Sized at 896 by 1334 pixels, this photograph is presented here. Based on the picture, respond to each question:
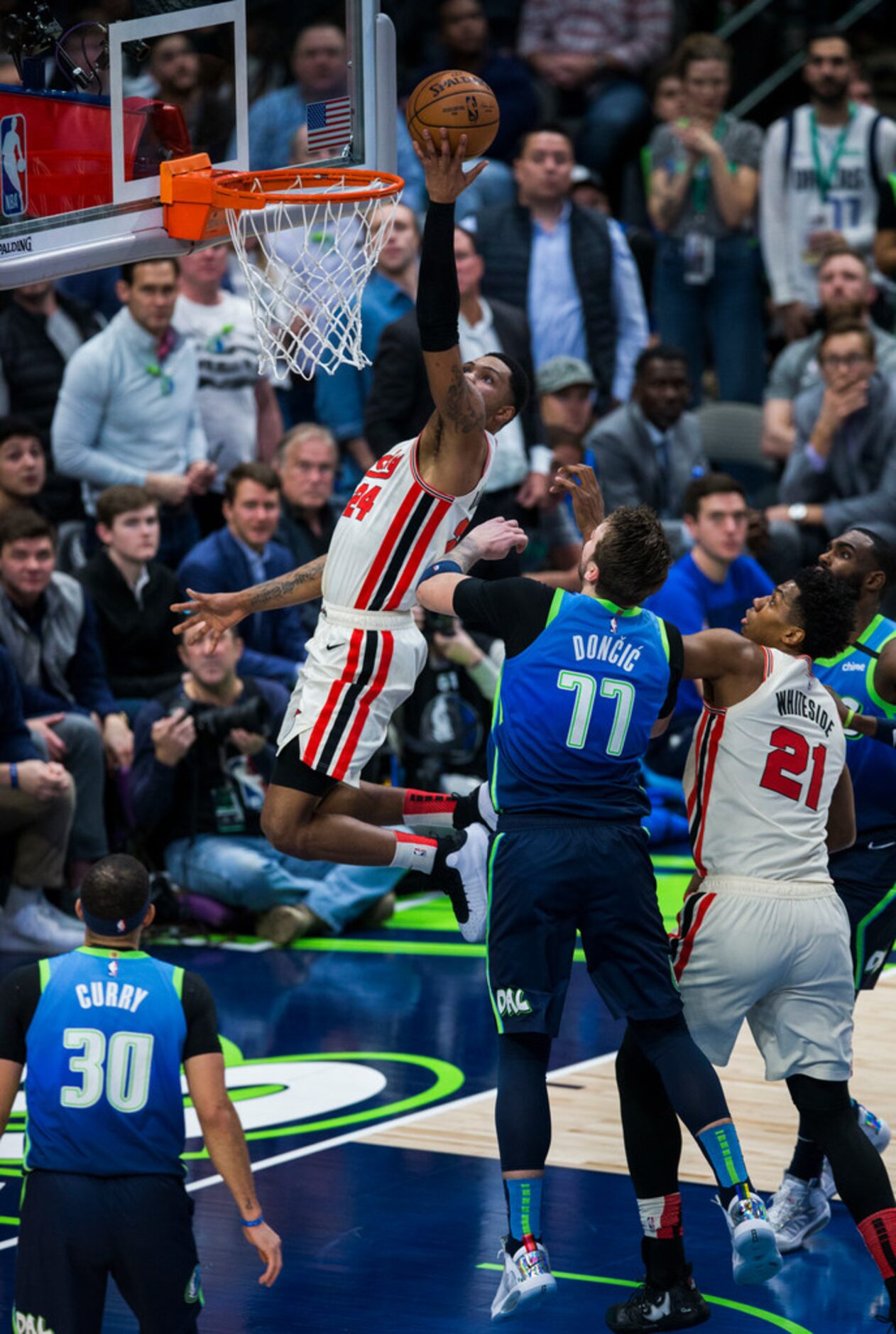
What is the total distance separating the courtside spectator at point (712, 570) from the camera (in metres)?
11.3

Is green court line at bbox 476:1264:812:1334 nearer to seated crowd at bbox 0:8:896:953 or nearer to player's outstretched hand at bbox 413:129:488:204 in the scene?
player's outstretched hand at bbox 413:129:488:204

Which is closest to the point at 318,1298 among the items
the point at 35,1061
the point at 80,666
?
the point at 35,1061

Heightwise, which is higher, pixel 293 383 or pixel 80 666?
pixel 293 383

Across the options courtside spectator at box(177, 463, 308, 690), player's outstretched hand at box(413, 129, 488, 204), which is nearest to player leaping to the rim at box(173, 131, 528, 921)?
player's outstretched hand at box(413, 129, 488, 204)

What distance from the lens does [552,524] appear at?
39.9ft

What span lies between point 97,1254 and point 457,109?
3453 mm

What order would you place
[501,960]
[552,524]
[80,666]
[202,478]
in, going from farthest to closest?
[552,524] → [202,478] → [80,666] → [501,960]

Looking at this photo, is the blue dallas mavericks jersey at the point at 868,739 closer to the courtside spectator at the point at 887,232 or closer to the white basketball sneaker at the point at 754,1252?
the white basketball sneaker at the point at 754,1252

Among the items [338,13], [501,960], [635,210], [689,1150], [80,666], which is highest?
[338,13]

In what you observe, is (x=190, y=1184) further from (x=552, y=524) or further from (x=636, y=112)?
(x=636, y=112)

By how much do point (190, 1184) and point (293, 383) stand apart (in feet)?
25.9

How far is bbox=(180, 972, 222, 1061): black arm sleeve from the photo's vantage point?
4.57m

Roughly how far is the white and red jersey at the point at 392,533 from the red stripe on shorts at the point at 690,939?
149cm

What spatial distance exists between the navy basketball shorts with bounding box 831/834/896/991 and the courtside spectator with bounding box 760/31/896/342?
28.3ft
